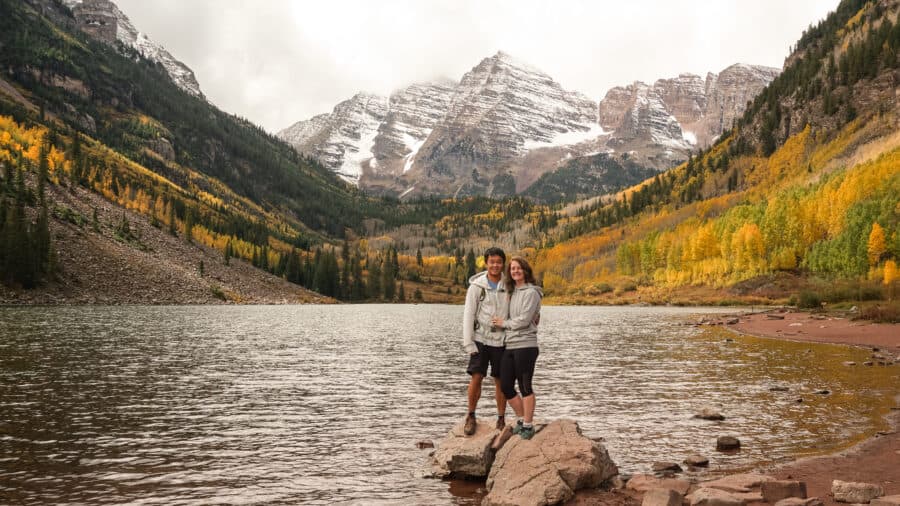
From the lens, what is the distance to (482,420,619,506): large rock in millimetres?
14000

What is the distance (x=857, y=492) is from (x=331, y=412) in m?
19.3

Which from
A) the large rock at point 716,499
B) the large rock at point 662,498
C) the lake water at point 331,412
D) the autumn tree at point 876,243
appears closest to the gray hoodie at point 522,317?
the lake water at point 331,412

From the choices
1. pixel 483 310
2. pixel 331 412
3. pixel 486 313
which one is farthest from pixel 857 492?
pixel 331 412

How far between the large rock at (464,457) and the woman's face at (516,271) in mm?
4672

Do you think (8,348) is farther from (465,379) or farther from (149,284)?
(149,284)

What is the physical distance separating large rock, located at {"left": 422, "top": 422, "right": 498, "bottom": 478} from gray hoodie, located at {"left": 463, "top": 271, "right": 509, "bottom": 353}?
278 cm

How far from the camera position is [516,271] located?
1603 centimetres

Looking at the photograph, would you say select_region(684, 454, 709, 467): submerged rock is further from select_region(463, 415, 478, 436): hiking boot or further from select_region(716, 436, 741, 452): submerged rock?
select_region(463, 415, 478, 436): hiking boot

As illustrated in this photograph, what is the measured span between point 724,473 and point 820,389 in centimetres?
1617

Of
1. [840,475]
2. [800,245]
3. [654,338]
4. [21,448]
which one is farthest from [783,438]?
[800,245]

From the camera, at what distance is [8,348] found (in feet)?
152

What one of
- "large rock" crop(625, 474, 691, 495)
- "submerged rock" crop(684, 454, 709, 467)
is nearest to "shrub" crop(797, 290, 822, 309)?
"submerged rock" crop(684, 454, 709, 467)

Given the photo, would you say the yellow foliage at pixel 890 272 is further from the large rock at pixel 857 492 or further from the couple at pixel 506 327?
the couple at pixel 506 327

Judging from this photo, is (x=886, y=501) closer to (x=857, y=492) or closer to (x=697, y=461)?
(x=857, y=492)
